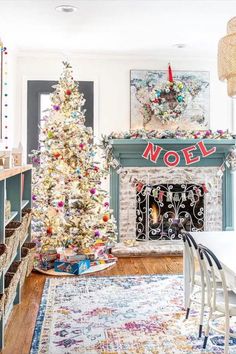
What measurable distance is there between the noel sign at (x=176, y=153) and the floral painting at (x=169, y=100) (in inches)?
16.5

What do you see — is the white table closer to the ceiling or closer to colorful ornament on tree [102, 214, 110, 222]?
colorful ornament on tree [102, 214, 110, 222]

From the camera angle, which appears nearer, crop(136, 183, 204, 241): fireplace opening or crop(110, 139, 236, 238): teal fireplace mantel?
crop(110, 139, 236, 238): teal fireplace mantel

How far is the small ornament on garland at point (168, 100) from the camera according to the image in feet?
19.3

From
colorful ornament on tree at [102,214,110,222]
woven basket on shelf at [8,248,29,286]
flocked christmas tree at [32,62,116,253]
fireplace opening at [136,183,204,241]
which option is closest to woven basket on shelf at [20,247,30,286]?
woven basket on shelf at [8,248,29,286]

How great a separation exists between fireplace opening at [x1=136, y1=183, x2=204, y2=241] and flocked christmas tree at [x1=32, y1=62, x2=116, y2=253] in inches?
36.0

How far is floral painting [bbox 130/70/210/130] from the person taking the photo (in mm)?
5891

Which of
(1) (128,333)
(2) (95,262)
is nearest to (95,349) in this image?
(1) (128,333)

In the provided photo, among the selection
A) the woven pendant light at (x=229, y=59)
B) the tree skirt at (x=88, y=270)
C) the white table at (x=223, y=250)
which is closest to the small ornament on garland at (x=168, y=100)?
the tree skirt at (x=88, y=270)

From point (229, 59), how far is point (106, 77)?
3.51 metres

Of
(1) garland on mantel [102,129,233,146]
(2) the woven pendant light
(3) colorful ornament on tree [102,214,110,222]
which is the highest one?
(2) the woven pendant light

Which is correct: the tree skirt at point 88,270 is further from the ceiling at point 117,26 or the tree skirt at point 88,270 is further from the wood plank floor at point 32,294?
the ceiling at point 117,26

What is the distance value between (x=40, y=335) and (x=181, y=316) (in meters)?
1.16

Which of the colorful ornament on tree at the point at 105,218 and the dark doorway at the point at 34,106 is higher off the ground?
the dark doorway at the point at 34,106

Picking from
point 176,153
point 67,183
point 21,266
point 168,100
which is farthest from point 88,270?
point 168,100
